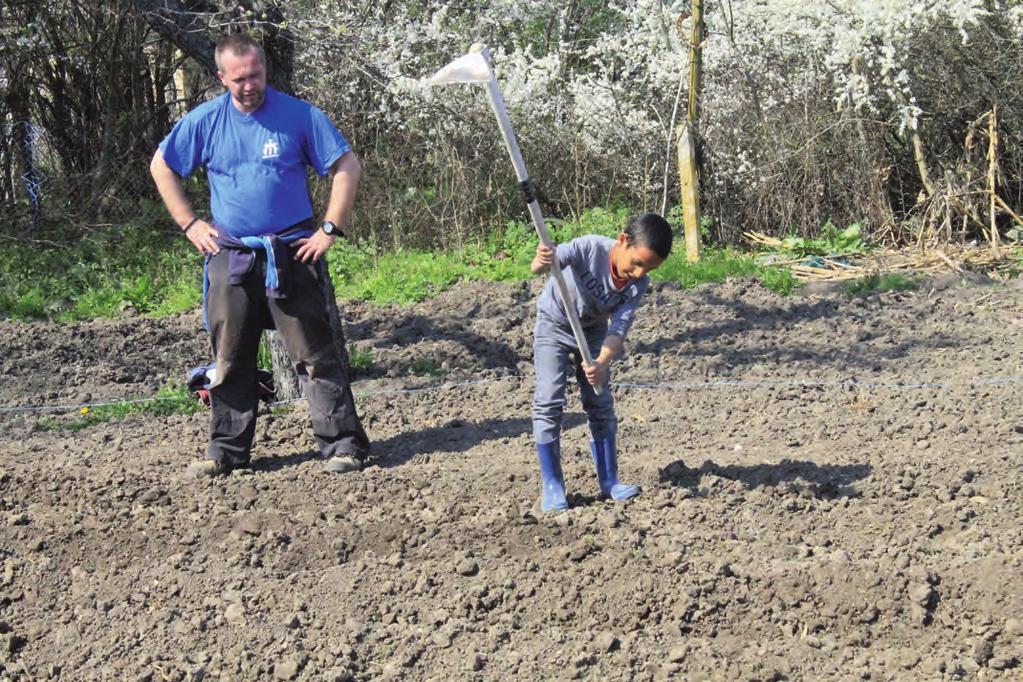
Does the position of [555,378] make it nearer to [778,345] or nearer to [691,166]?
[778,345]

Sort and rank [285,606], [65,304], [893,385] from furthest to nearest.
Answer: [65,304] < [893,385] < [285,606]

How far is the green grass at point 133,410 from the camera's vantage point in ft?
23.3

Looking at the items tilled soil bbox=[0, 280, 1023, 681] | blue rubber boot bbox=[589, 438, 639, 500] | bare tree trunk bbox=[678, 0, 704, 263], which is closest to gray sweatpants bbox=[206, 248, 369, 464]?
tilled soil bbox=[0, 280, 1023, 681]

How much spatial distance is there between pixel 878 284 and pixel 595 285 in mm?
4826

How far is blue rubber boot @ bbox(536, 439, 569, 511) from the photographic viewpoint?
5.06 metres

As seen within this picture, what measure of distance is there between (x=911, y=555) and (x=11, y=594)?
3250 mm

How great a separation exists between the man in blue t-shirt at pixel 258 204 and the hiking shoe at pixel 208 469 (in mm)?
431

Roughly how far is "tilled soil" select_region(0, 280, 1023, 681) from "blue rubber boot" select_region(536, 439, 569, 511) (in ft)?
0.23

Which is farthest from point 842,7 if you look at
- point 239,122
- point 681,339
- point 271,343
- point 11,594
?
point 11,594

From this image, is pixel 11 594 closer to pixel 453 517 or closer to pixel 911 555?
pixel 453 517

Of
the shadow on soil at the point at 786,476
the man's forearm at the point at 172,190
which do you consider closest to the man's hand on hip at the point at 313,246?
the man's forearm at the point at 172,190

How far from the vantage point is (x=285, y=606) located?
4.47 m

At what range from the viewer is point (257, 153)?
5.41 metres

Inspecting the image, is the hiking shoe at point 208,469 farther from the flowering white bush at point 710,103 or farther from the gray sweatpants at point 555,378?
the flowering white bush at point 710,103
